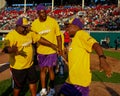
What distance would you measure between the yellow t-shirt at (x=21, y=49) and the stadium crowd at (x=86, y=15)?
2284 cm

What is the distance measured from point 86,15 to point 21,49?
28602 millimetres

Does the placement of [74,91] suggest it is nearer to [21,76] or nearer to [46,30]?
[21,76]

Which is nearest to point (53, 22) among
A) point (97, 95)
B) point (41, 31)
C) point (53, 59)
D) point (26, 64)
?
point (41, 31)

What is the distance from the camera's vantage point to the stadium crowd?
102ft

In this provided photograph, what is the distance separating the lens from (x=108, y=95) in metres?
8.59

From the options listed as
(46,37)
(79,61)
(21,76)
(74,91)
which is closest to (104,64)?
(79,61)

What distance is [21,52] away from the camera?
22.7 feet

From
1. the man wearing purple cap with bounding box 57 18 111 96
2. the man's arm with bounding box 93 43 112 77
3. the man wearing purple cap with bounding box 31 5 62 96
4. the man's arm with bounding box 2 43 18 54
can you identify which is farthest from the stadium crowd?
the man's arm with bounding box 93 43 112 77

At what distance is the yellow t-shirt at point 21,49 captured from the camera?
6.85 metres

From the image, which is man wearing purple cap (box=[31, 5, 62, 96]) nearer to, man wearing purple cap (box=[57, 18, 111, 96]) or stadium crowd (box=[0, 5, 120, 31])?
man wearing purple cap (box=[57, 18, 111, 96])

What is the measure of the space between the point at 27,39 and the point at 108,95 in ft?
9.47

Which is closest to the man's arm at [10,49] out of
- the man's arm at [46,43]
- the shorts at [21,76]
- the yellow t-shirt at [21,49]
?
the yellow t-shirt at [21,49]

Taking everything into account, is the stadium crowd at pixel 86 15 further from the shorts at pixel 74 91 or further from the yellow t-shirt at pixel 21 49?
the shorts at pixel 74 91

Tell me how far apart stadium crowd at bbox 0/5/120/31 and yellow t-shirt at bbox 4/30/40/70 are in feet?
74.9
